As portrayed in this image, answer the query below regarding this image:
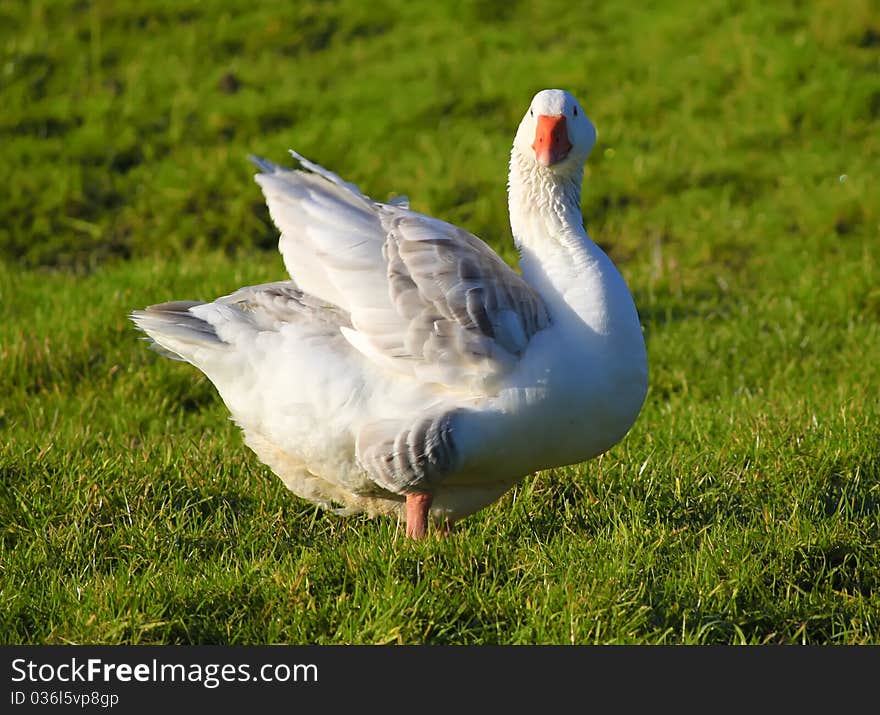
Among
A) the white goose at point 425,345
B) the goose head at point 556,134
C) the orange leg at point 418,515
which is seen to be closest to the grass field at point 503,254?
the orange leg at point 418,515

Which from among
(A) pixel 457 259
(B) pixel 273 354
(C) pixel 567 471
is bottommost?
(C) pixel 567 471

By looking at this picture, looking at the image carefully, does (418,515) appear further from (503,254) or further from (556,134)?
(503,254)

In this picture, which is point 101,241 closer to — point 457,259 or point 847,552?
point 457,259

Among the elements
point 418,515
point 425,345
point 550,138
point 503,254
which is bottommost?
point 418,515

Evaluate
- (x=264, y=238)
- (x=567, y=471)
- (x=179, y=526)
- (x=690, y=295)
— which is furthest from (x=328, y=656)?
(x=264, y=238)

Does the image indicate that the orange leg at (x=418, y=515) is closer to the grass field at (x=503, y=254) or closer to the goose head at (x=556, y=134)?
the grass field at (x=503, y=254)

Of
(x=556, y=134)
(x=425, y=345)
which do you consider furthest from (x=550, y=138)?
(x=425, y=345)

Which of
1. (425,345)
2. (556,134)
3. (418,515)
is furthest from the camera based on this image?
(556,134)

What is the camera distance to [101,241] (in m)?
9.35

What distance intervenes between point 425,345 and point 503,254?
175 inches

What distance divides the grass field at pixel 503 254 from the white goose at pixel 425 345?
31 centimetres

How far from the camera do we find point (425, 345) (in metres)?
4.18

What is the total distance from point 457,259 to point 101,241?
577cm

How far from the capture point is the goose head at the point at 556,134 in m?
4.51
